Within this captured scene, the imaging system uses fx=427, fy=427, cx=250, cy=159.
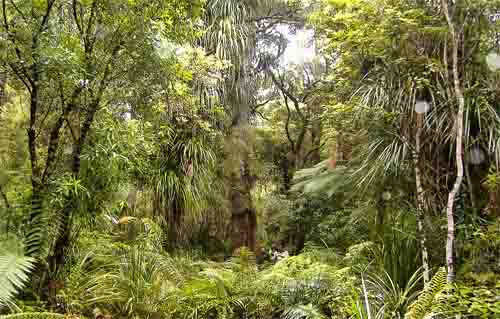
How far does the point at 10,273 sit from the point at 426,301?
3053mm

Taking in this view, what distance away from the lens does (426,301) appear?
10.5 feet

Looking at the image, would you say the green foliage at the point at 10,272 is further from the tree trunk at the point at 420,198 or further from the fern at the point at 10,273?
the tree trunk at the point at 420,198

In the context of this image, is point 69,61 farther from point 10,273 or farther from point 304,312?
point 304,312

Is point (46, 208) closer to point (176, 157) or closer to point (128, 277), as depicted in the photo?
point (128, 277)

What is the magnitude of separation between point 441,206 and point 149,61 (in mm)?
3563

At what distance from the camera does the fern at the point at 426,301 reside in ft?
10.3

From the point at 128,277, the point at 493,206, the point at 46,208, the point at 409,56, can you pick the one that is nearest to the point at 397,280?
the point at 493,206

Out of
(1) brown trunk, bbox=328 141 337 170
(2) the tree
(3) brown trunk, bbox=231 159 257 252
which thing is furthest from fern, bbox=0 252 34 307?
(3) brown trunk, bbox=231 159 257 252

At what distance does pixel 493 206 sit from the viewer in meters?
4.37

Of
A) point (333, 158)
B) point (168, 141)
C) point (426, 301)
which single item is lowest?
point (426, 301)

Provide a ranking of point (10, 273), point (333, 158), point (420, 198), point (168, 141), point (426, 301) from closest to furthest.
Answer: point (10, 273) < point (426, 301) < point (420, 198) < point (168, 141) < point (333, 158)

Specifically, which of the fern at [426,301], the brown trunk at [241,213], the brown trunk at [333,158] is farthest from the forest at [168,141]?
the brown trunk at [241,213]

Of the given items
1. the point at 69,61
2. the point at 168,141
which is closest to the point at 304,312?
the point at 69,61

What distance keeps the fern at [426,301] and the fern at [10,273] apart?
9.20 ft
